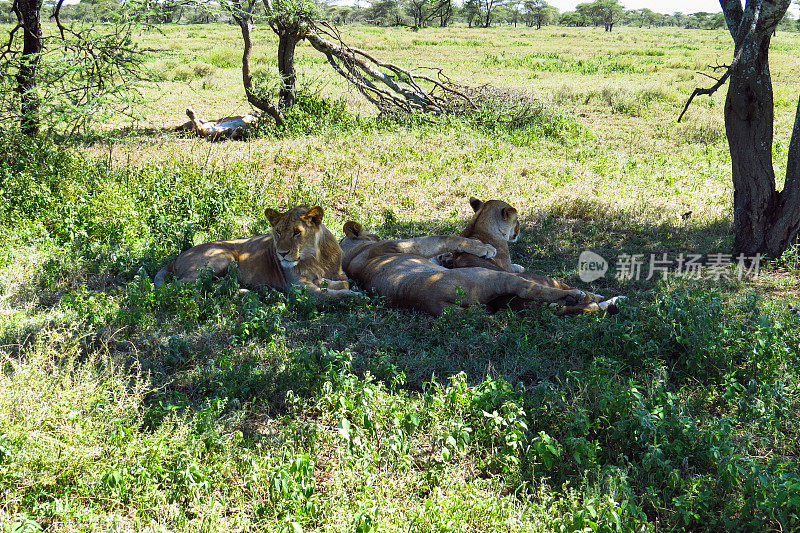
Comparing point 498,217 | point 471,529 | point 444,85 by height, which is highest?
point 444,85

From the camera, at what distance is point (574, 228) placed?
28.0 feet

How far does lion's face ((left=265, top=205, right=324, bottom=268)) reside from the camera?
19.8 feet

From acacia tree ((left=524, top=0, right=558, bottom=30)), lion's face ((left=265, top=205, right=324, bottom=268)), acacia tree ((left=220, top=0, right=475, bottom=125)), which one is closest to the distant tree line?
acacia tree ((left=524, top=0, right=558, bottom=30))

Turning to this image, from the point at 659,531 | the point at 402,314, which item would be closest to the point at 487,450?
the point at 659,531

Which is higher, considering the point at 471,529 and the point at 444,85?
the point at 444,85

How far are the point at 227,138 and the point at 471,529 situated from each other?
11.2m

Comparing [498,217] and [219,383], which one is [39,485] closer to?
[219,383]

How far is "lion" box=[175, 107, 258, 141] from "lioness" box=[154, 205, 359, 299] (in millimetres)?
6899

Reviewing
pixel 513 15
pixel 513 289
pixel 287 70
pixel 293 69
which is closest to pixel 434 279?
pixel 513 289

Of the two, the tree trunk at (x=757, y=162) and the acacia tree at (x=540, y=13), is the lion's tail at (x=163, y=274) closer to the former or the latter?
the tree trunk at (x=757, y=162)

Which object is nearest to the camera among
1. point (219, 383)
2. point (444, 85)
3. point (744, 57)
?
point (219, 383)

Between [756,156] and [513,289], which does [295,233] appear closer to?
[513,289]

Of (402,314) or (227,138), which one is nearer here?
(402,314)

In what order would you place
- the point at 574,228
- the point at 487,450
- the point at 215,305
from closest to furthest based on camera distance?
1. the point at 487,450
2. the point at 215,305
3. the point at 574,228
